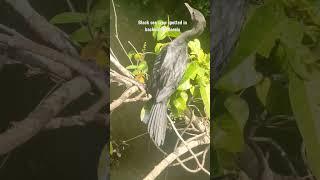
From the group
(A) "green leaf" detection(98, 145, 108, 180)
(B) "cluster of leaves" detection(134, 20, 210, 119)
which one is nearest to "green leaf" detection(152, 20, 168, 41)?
(B) "cluster of leaves" detection(134, 20, 210, 119)

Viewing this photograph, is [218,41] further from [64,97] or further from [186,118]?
[64,97]

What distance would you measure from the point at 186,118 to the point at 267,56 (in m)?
0.29

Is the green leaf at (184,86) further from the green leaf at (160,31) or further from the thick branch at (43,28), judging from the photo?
the thick branch at (43,28)

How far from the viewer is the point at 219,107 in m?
1.31

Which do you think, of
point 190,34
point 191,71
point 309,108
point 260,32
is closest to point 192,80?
point 191,71

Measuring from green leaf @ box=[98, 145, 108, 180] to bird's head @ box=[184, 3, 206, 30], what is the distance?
0.43 metres

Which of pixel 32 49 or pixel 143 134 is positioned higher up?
pixel 32 49

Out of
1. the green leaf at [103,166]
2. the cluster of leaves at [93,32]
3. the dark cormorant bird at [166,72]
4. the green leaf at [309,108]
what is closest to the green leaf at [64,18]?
the cluster of leaves at [93,32]

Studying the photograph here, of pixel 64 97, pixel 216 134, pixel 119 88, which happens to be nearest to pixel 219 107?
pixel 216 134

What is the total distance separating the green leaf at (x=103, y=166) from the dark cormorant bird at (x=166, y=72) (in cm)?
14

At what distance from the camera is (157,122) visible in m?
1.30

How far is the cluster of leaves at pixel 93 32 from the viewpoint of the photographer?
1.25 m

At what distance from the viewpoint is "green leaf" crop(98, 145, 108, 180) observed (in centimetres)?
126

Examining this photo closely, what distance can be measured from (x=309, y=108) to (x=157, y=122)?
0.43 m
